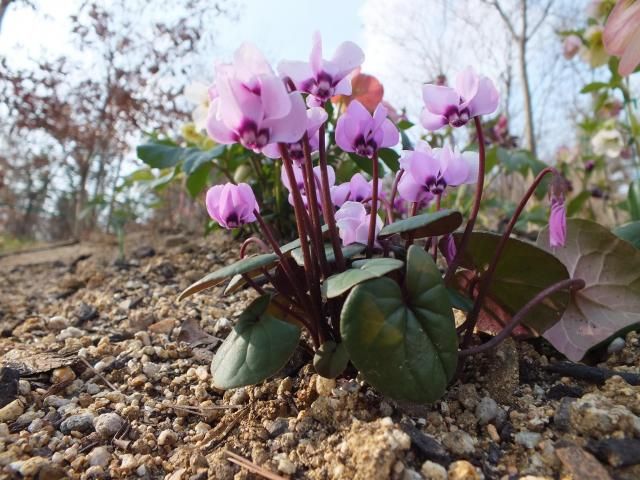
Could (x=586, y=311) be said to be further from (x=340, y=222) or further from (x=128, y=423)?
(x=128, y=423)

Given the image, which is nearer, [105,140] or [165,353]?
[165,353]

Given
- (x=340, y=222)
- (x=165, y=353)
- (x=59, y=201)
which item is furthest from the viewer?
(x=59, y=201)

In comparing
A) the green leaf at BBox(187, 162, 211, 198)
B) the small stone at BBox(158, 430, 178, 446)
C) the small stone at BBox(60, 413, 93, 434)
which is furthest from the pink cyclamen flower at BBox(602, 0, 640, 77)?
the green leaf at BBox(187, 162, 211, 198)

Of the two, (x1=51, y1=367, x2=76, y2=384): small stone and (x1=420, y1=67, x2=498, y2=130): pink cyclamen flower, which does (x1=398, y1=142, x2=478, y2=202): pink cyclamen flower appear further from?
(x1=51, y1=367, x2=76, y2=384): small stone

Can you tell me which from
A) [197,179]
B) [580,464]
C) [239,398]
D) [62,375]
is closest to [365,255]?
[239,398]

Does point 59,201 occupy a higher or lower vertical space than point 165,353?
higher

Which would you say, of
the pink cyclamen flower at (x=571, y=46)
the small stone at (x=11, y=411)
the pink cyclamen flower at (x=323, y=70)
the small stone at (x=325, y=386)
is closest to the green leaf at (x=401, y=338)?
the small stone at (x=325, y=386)

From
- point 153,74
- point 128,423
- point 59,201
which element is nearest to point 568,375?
point 128,423
